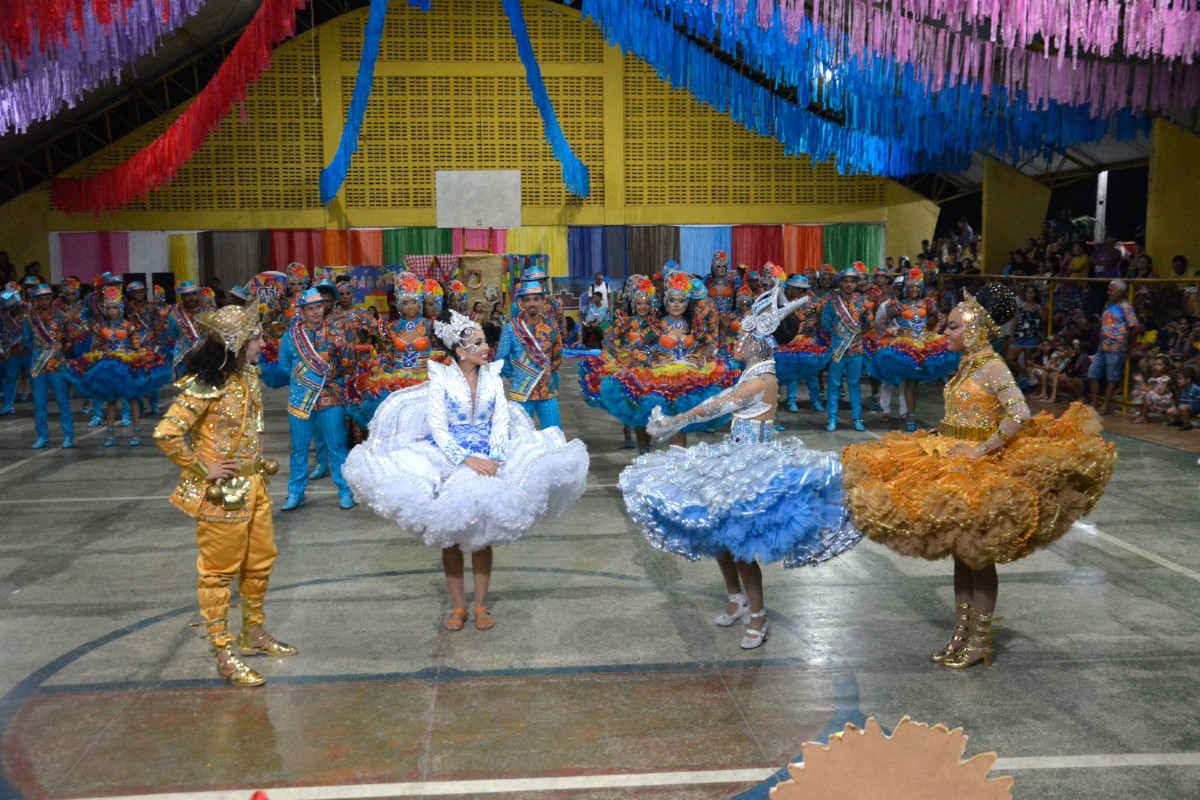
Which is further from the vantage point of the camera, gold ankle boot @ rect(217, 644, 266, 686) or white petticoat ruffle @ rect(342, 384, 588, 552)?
white petticoat ruffle @ rect(342, 384, 588, 552)

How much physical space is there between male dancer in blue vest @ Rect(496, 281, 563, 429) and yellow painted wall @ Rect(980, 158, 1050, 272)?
13.5 meters

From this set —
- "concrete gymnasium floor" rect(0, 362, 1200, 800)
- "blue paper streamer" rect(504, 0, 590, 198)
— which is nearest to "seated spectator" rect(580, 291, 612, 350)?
"blue paper streamer" rect(504, 0, 590, 198)

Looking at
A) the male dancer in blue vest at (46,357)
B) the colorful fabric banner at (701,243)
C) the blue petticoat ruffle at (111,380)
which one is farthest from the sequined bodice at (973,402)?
the colorful fabric banner at (701,243)

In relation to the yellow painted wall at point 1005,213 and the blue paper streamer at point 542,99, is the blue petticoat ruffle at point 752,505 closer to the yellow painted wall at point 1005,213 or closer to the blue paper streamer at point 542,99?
the blue paper streamer at point 542,99

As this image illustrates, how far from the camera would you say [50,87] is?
31.7ft

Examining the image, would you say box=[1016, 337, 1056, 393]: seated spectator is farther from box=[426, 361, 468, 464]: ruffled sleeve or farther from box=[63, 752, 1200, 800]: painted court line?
box=[63, 752, 1200, 800]: painted court line

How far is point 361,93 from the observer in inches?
687

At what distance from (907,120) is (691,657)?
10.4 metres

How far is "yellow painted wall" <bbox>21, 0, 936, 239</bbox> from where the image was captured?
26.7 metres

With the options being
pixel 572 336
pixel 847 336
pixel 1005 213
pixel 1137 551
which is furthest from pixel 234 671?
pixel 572 336

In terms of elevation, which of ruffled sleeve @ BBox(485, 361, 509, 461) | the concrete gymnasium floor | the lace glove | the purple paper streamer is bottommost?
the concrete gymnasium floor

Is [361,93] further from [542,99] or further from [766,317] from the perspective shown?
[766,317]

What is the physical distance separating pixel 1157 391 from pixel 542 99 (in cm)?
1000

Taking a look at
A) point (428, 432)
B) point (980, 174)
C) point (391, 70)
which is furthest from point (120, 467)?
point (980, 174)
